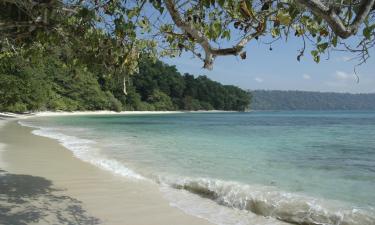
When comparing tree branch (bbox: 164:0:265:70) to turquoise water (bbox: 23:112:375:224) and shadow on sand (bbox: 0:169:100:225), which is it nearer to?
shadow on sand (bbox: 0:169:100:225)

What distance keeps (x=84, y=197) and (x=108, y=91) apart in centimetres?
7722

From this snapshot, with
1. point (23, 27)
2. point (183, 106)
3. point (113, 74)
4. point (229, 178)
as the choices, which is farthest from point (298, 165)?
point (183, 106)

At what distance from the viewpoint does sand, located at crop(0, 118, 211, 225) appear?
580 cm

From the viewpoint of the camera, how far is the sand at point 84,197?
580 cm

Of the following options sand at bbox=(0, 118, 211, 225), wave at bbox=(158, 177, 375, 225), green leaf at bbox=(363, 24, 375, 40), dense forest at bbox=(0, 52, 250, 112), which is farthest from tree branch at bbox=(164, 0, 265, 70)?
wave at bbox=(158, 177, 375, 225)

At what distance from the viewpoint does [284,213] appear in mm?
6551

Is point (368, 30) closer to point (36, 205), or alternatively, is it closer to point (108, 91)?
point (36, 205)

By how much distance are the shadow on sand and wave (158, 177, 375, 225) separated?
235cm

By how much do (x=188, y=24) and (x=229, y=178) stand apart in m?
6.66

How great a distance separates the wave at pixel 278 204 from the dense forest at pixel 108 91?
3069 mm

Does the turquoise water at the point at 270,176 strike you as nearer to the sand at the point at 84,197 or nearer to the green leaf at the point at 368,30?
the sand at the point at 84,197

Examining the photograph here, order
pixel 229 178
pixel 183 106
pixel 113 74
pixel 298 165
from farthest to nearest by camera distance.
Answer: pixel 183 106 → pixel 298 165 → pixel 229 178 → pixel 113 74

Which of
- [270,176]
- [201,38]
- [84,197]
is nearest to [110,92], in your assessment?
[270,176]

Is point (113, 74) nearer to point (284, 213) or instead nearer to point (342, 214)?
point (284, 213)
